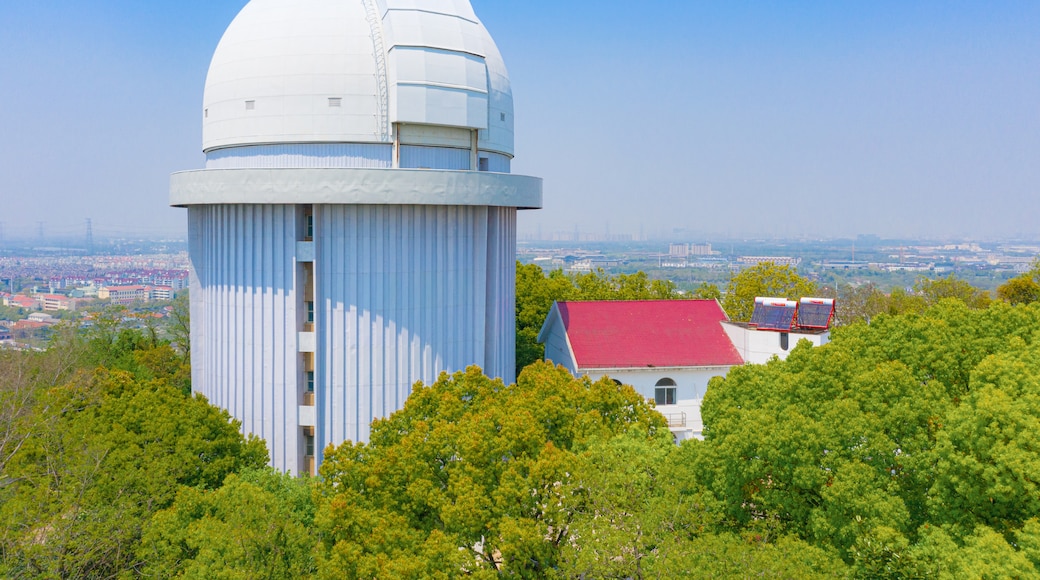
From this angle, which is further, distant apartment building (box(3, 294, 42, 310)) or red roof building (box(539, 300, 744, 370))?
distant apartment building (box(3, 294, 42, 310))

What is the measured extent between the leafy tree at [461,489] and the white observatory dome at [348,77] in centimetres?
1259

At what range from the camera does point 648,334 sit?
42094 millimetres

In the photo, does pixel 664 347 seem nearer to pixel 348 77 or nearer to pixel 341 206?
pixel 341 206

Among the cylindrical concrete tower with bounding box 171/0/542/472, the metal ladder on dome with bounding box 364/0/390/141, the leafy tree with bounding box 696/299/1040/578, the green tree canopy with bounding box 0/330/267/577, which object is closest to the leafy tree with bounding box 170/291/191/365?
the cylindrical concrete tower with bounding box 171/0/542/472

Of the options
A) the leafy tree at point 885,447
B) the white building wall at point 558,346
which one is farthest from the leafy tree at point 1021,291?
the leafy tree at point 885,447

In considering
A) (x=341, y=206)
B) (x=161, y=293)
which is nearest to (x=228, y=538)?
(x=341, y=206)

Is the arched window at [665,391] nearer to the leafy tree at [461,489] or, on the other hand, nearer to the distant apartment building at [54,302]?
the leafy tree at [461,489]

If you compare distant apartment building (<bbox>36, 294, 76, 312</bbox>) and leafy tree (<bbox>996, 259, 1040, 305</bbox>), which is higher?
leafy tree (<bbox>996, 259, 1040, 305</bbox>)

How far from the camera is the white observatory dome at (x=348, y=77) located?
31.3 metres

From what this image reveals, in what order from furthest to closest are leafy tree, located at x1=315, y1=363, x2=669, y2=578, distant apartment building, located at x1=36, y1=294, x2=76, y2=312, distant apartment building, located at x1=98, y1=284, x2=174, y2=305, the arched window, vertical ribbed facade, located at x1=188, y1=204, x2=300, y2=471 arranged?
distant apartment building, located at x1=98, y1=284, x2=174, y2=305, distant apartment building, located at x1=36, y1=294, x2=76, y2=312, the arched window, vertical ribbed facade, located at x1=188, y1=204, x2=300, y2=471, leafy tree, located at x1=315, y1=363, x2=669, y2=578

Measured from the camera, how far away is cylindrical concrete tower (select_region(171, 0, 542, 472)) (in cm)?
3125

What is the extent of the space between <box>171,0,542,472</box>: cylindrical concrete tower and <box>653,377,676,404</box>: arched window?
11462 millimetres

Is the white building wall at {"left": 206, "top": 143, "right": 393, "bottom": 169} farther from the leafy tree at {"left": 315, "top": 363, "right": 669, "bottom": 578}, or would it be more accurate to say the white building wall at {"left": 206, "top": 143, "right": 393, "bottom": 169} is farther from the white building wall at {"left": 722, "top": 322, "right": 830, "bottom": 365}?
the white building wall at {"left": 722, "top": 322, "right": 830, "bottom": 365}

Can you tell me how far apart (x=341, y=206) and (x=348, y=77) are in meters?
5.03
